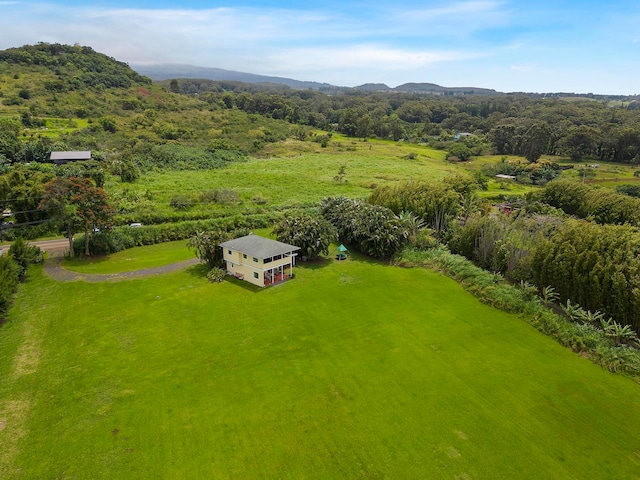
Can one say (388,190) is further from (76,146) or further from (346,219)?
(76,146)

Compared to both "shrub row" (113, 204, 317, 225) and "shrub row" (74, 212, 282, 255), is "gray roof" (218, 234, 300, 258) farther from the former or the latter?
"shrub row" (113, 204, 317, 225)

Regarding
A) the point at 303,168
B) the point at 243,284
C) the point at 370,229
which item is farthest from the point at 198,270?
the point at 303,168

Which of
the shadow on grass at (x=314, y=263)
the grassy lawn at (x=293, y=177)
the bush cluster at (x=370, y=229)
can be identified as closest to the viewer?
the shadow on grass at (x=314, y=263)

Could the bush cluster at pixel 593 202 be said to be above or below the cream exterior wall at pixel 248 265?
above

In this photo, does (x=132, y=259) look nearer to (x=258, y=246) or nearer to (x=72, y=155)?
(x=258, y=246)

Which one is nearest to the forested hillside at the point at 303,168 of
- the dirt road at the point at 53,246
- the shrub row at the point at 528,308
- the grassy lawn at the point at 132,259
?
the grassy lawn at the point at 132,259

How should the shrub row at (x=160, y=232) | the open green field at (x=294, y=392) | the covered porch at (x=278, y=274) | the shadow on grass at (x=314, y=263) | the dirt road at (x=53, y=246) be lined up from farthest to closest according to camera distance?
the shrub row at (x=160, y=232) < the dirt road at (x=53, y=246) < the shadow on grass at (x=314, y=263) < the covered porch at (x=278, y=274) < the open green field at (x=294, y=392)

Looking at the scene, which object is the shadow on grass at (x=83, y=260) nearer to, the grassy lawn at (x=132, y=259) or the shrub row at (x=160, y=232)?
the grassy lawn at (x=132, y=259)

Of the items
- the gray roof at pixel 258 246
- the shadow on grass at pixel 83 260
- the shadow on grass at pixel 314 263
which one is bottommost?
the shadow on grass at pixel 83 260
